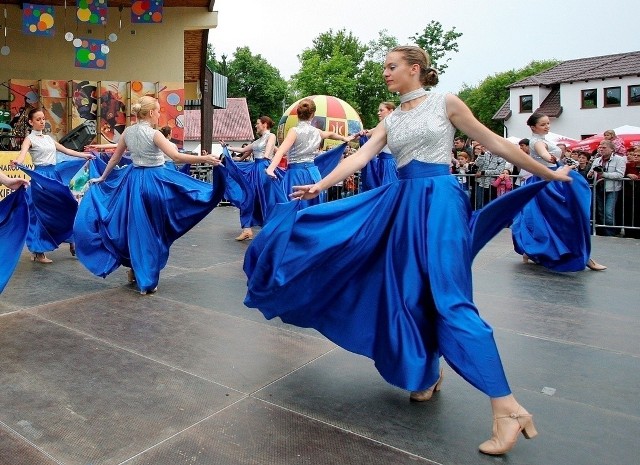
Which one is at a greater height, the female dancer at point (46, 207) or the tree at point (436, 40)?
the tree at point (436, 40)

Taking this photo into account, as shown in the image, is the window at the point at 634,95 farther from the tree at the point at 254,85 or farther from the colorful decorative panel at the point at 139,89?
the tree at the point at 254,85

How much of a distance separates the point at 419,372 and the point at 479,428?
1.36ft

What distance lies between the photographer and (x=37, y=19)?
14.8 m

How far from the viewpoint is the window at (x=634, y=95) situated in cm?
3684

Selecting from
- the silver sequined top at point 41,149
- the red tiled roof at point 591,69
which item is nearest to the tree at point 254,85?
the red tiled roof at point 591,69

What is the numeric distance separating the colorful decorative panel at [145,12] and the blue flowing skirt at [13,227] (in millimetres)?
11814

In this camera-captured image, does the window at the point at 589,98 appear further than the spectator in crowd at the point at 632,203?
Yes

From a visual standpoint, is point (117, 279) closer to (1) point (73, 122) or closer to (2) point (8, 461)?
(2) point (8, 461)

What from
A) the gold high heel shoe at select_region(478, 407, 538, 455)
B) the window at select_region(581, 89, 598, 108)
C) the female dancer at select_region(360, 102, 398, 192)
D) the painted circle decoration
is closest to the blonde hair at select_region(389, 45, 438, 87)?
the gold high heel shoe at select_region(478, 407, 538, 455)

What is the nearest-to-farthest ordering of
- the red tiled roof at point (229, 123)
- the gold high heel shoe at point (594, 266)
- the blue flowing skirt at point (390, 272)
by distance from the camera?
the blue flowing skirt at point (390, 272) < the gold high heel shoe at point (594, 266) < the red tiled roof at point (229, 123)

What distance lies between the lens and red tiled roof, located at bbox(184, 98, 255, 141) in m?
56.9

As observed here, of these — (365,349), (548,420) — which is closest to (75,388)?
(365,349)

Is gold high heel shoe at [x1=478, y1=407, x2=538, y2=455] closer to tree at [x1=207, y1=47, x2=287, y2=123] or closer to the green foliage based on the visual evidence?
the green foliage

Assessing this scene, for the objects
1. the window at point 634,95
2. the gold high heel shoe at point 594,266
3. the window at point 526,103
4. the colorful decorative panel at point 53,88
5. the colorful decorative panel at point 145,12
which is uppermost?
the window at point 526,103
